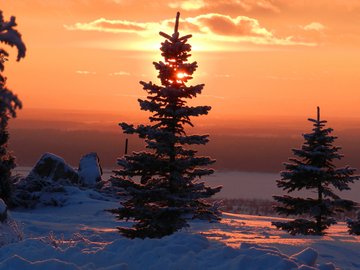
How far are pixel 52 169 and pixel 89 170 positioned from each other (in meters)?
3.43

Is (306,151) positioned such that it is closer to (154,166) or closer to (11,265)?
(154,166)

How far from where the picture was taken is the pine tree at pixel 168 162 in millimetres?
13859

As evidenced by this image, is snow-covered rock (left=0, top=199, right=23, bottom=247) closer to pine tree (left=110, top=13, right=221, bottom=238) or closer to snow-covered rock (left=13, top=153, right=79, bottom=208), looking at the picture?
pine tree (left=110, top=13, right=221, bottom=238)

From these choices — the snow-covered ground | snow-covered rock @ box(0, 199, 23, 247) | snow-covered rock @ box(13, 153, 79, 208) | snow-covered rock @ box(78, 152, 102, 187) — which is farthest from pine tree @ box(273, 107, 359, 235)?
snow-covered rock @ box(78, 152, 102, 187)

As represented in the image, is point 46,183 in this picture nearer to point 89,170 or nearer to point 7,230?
point 89,170

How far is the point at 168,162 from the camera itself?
1423 centimetres

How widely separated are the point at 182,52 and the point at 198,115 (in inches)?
69.1

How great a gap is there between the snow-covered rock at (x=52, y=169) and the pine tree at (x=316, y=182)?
15695 mm

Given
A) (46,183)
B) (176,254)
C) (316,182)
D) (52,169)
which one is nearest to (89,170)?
Answer: (52,169)

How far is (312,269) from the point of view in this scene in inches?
359

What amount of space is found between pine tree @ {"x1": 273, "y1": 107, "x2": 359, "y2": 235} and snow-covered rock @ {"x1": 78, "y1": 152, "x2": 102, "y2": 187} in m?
16.9

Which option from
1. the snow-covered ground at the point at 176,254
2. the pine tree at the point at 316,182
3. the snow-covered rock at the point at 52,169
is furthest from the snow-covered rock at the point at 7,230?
the snow-covered rock at the point at 52,169

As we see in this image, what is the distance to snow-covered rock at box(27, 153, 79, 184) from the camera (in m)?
30.2

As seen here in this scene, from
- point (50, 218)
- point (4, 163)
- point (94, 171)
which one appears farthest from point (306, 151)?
point (94, 171)
